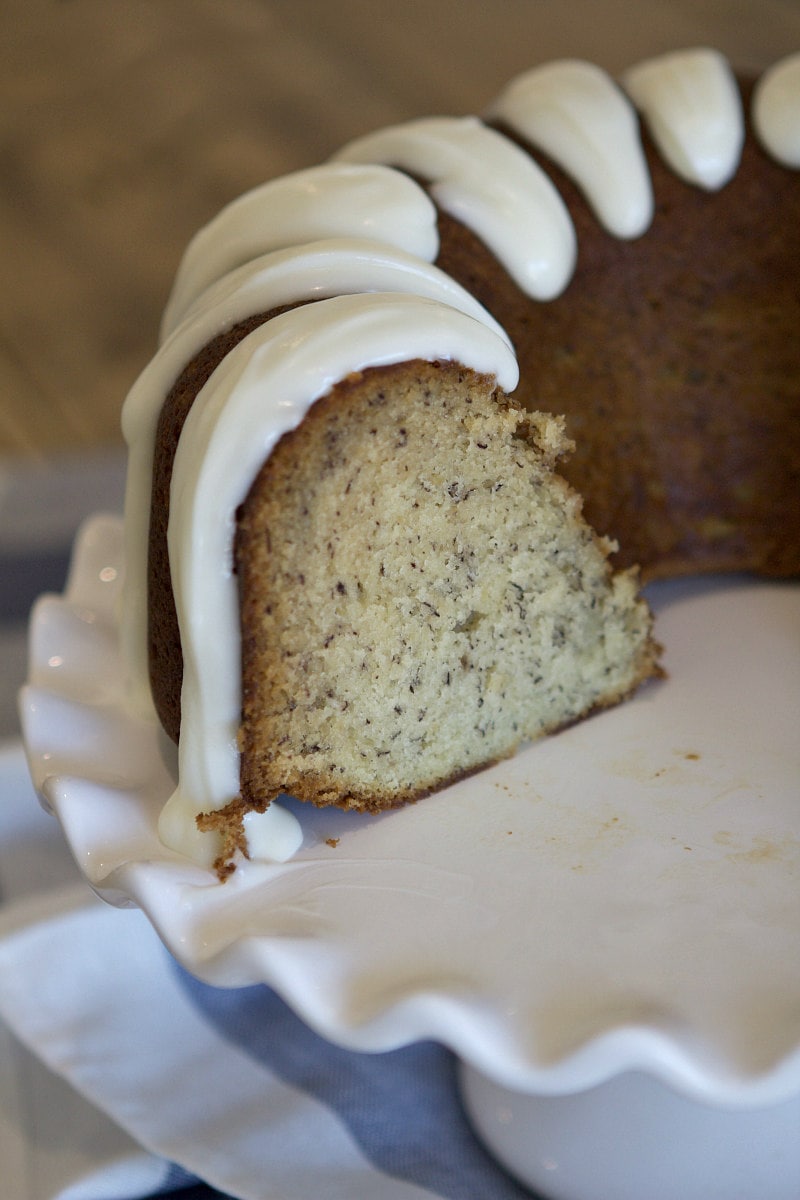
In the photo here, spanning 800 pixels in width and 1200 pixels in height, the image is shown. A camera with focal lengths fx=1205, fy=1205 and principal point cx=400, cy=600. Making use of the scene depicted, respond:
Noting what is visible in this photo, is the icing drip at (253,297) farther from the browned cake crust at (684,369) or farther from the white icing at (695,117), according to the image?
the white icing at (695,117)

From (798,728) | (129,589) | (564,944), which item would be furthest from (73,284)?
(564,944)

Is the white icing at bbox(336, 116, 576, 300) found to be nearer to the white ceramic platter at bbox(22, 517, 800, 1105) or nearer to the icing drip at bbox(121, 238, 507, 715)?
the icing drip at bbox(121, 238, 507, 715)

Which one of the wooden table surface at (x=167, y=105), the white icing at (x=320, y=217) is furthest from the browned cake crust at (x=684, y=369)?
the wooden table surface at (x=167, y=105)

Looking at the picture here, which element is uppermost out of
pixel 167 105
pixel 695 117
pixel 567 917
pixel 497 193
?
pixel 167 105

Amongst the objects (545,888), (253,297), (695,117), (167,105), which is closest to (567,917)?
(545,888)

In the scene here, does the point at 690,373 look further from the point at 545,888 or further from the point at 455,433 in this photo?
the point at 545,888

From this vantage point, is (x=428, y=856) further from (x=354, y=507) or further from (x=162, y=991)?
(x=162, y=991)

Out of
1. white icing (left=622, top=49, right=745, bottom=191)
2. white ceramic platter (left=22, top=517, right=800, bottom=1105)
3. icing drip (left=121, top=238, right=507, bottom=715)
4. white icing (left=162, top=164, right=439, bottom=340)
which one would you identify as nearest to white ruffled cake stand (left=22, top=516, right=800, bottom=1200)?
white ceramic platter (left=22, top=517, right=800, bottom=1105)
